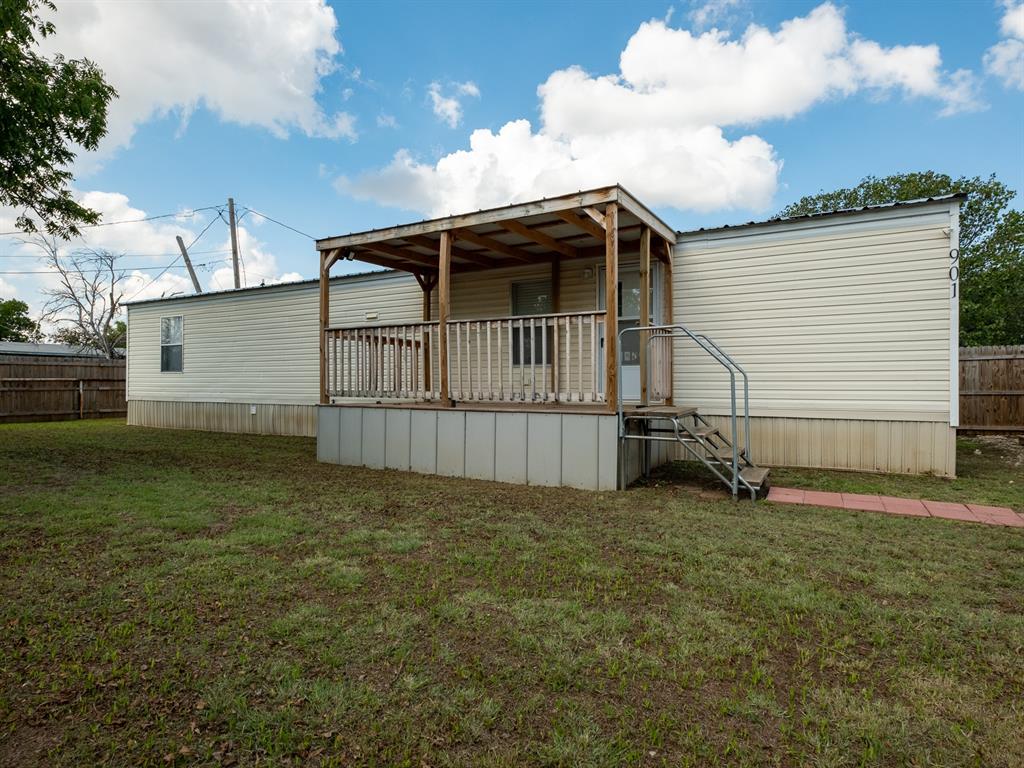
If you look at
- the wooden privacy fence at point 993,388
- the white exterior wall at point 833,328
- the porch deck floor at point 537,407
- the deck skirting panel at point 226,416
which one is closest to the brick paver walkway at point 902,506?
the porch deck floor at point 537,407

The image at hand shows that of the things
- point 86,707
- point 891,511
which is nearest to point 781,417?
point 891,511

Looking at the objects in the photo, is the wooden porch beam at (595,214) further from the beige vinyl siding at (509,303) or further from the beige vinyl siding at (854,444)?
the beige vinyl siding at (854,444)

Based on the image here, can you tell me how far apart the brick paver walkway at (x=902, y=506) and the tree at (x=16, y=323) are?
41835 mm

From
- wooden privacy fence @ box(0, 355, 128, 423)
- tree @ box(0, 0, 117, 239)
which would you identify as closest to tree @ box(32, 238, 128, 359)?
wooden privacy fence @ box(0, 355, 128, 423)

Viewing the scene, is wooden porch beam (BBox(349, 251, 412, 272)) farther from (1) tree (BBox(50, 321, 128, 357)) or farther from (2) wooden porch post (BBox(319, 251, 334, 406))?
(1) tree (BBox(50, 321, 128, 357))

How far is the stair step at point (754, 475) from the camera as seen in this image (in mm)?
4863

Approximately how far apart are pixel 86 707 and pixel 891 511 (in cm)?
516

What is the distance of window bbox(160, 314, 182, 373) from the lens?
11.9 meters

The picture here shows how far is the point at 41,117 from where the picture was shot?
6.79 metres

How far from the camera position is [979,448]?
796 centimetres

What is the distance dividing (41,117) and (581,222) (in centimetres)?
680

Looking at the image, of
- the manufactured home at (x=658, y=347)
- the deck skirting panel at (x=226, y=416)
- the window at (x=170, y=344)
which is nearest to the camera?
the manufactured home at (x=658, y=347)

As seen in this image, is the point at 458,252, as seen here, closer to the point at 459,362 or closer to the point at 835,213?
the point at 459,362

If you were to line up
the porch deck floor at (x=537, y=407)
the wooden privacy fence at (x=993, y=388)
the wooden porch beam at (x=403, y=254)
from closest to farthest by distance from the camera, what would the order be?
the porch deck floor at (x=537, y=407) → the wooden porch beam at (x=403, y=254) → the wooden privacy fence at (x=993, y=388)
